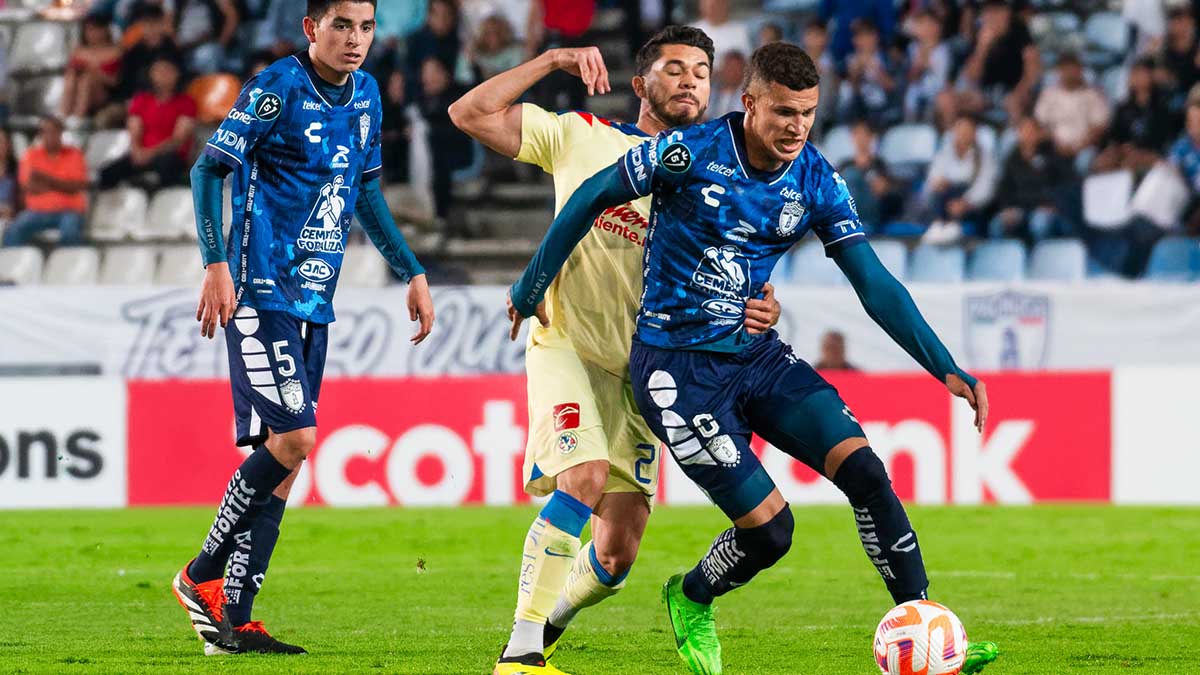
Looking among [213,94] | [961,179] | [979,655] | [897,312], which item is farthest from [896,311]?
[213,94]

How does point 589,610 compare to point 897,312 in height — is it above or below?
below

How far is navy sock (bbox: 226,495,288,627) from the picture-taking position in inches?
260

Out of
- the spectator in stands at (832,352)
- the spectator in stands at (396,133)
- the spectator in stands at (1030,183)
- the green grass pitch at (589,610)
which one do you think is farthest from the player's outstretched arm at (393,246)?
the spectator in stands at (1030,183)

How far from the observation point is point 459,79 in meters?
17.3

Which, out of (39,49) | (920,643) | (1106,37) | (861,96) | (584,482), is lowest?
(920,643)

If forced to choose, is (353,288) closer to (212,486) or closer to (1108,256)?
(212,486)

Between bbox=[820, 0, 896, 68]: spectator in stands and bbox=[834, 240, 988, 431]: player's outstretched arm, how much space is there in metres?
11.9

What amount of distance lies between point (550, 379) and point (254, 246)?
3.84ft

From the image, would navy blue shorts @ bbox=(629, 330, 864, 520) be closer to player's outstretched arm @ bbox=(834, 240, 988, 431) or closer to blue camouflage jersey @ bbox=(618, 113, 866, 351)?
blue camouflage jersey @ bbox=(618, 113, 866, 351)

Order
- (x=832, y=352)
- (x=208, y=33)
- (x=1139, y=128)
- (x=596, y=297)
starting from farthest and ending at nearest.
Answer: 1. (x=208, y=33)
2. (x=1139, y=128)
3. (x=832, y=352)
4. (x=596, y=297)

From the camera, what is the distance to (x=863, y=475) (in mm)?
5645

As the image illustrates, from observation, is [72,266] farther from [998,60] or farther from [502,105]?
[502,105]

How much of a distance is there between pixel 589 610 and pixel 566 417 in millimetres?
2796

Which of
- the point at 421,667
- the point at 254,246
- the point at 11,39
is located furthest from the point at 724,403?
the point at 11,39
